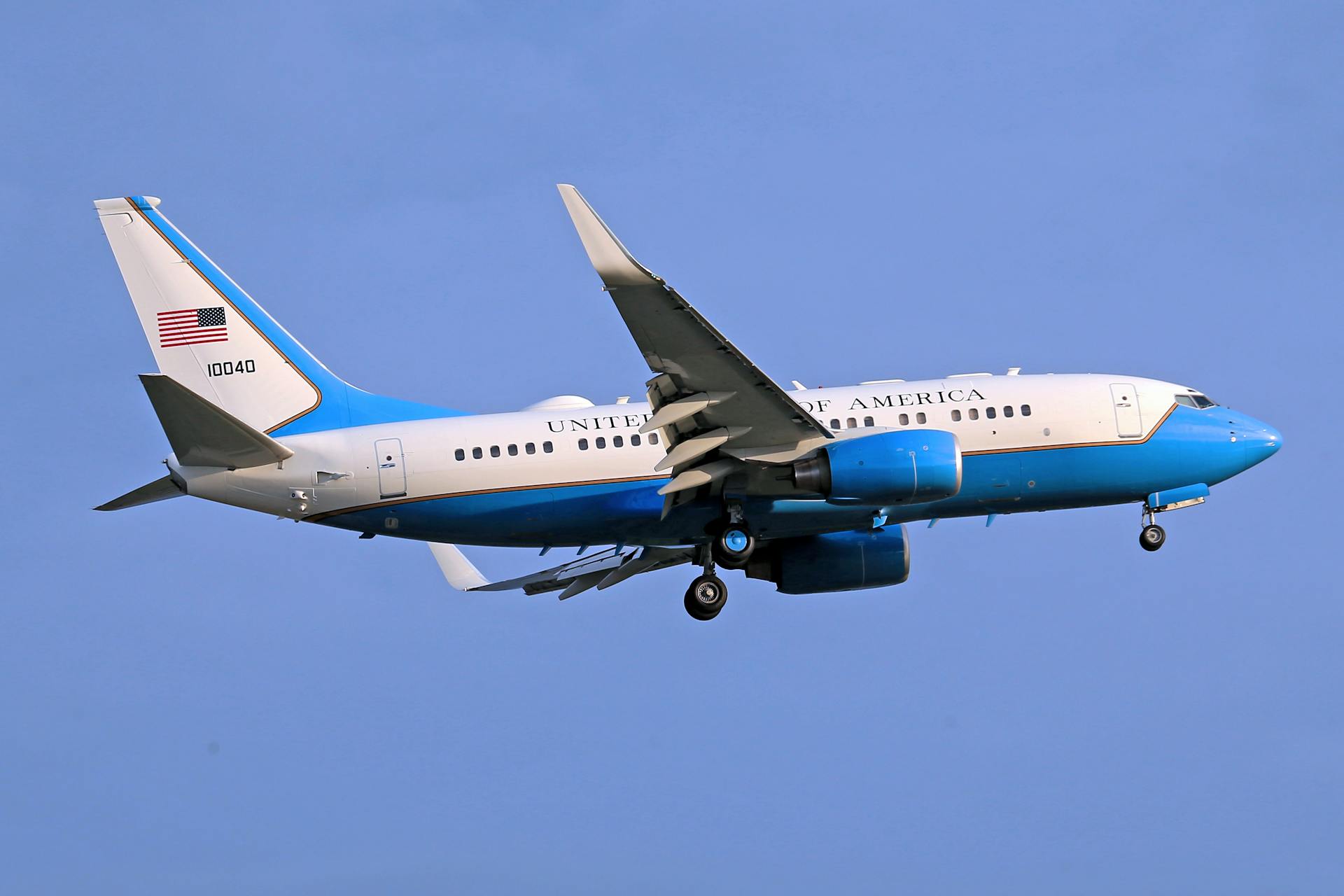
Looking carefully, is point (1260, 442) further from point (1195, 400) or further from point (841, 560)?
point (841, 560)

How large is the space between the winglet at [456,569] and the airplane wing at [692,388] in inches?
391

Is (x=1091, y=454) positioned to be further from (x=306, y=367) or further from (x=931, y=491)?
(x=306, y=367)

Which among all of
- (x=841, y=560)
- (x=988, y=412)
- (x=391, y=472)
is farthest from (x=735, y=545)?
(x=391, y=472)

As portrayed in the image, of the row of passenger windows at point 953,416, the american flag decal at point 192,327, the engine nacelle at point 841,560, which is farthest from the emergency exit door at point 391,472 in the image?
the row of passenger windows at point 953,416

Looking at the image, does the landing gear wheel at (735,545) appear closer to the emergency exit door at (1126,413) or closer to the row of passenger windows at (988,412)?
the row of passenger windows at (988,412)

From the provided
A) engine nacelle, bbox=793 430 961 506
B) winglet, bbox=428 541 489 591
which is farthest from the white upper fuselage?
winglet, bbox=428 541 489 591

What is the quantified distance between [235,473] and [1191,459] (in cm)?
2398

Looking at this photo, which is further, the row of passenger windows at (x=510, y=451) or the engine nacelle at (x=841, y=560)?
the engine nacelle at (x=841, y=560)

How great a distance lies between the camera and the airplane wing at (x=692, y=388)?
38281mm

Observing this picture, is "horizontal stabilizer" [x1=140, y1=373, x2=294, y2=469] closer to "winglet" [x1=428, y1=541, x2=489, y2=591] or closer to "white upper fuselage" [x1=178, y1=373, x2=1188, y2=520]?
"white upper fuselage" [x1=178, y1=373, x2=1188, y2=520]

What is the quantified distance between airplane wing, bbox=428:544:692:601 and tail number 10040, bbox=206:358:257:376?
28.9 ft

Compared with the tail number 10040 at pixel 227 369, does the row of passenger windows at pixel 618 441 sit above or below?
below

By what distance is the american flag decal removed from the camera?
46781 mm

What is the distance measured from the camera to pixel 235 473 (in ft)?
146
